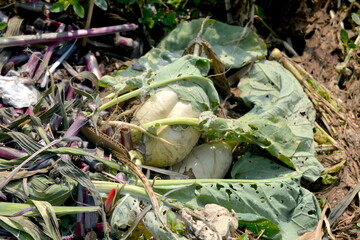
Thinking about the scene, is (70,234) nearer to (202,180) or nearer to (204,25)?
(202,180)

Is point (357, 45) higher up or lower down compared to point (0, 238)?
higher up

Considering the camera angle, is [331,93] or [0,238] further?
[331,93]

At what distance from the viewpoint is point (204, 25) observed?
3783 mm

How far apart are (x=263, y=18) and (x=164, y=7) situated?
77 centimetres

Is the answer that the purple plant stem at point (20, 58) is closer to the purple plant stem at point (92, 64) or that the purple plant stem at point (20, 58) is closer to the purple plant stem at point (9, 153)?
the purple plant stem at point (92, 64)

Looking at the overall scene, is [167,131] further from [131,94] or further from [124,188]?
[124,188]

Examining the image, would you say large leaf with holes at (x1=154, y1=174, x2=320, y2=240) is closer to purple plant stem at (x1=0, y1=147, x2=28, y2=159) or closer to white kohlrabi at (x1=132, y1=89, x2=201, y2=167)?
white kohlrabi at (x1=132, y1=89, x2=201, y2=167)

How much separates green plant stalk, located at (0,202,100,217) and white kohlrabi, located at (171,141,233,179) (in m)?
0.73

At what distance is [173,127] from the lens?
3070 millimetres

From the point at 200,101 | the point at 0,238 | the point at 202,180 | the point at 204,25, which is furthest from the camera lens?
the point at 204,25

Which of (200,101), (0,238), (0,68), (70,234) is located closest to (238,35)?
(200,101)

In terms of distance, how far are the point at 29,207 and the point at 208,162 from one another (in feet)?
3.52

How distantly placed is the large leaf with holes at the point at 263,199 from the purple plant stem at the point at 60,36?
1.27m

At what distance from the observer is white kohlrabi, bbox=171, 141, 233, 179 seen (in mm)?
3143
